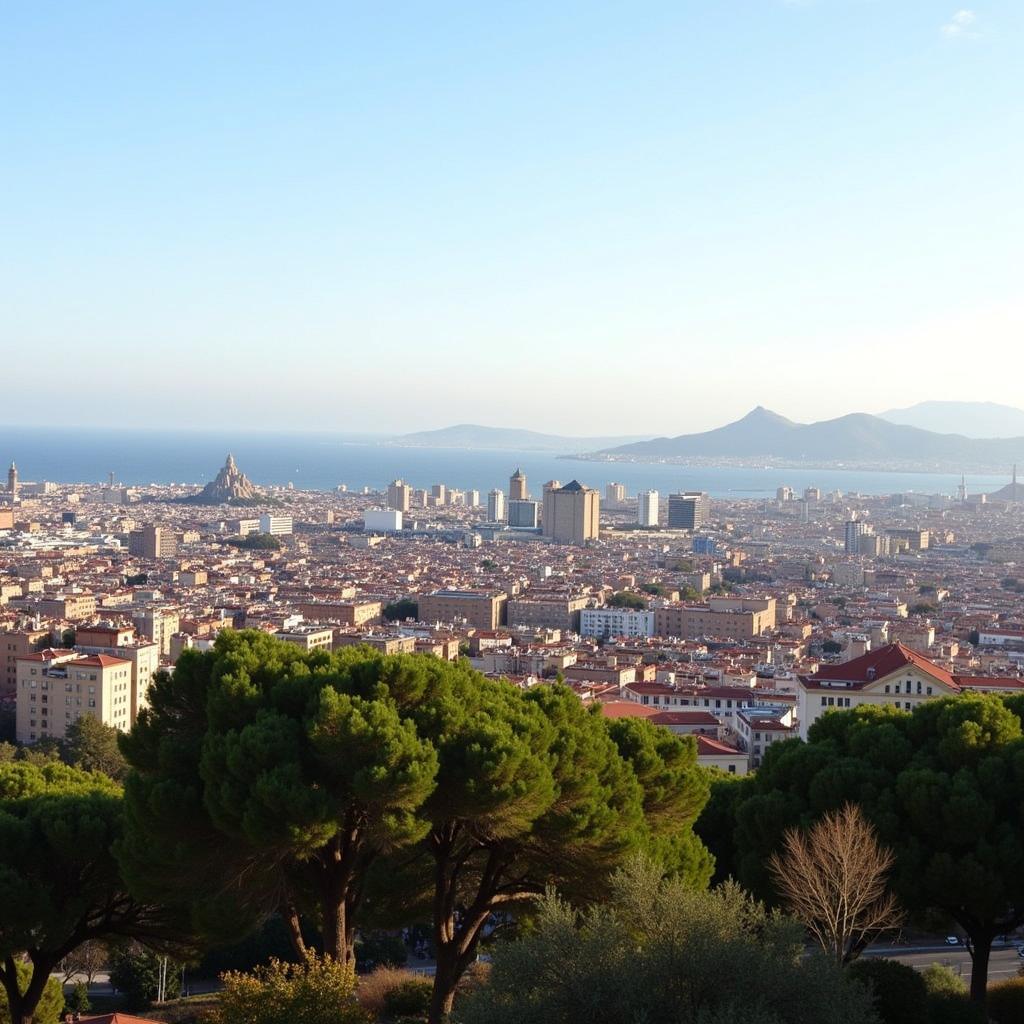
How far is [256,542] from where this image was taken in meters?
82.6

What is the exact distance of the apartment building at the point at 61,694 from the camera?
2852 centimetres

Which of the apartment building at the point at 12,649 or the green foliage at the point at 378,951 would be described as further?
the apartment building at the point at 12,649

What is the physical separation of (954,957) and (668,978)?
29.6ft

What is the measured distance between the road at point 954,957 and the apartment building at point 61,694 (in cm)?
1901

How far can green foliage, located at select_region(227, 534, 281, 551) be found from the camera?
8138cm

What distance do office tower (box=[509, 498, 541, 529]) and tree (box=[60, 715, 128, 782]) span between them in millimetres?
74633

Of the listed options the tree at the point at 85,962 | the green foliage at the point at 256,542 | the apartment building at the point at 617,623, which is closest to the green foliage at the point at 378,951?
the tree at the point at 85,962

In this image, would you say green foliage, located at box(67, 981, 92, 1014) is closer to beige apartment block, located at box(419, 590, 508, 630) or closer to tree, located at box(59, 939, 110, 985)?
tree, located at box(59, 939, 110, 985)

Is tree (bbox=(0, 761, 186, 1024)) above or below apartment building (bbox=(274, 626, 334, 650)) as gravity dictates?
above

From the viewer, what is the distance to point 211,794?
817 cm

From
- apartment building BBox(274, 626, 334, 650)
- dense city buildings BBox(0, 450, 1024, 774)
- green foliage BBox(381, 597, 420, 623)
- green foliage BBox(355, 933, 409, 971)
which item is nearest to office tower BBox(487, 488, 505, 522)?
dense city buildings BBox(0, 450, 1024, 774)

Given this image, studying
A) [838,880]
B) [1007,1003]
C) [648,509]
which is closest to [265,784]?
[838,880]

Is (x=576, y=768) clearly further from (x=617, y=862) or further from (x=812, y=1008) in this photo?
(x=812, y=1008)

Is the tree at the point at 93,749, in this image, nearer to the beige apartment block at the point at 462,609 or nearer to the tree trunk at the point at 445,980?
the tree trunk at the point at 445,980
